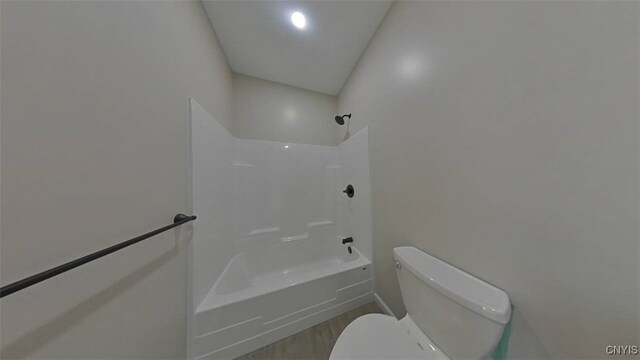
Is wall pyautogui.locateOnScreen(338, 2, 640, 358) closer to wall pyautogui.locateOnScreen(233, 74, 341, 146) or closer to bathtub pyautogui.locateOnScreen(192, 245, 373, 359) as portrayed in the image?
bathtub pyautogui.locateOnScreen(192, 245, 373, 359)

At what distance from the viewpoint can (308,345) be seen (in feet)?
3.63

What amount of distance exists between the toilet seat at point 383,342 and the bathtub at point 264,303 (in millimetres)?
534

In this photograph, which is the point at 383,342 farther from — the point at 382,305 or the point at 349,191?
the point at 349,191

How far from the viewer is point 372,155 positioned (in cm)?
140

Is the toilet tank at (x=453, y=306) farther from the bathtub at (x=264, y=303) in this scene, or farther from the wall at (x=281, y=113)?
the wall at (x=281, y=113)

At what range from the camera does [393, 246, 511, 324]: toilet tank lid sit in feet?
1.72

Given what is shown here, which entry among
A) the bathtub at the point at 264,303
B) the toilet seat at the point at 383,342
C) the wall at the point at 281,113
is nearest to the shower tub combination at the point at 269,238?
the bathtub at the point at 264,303

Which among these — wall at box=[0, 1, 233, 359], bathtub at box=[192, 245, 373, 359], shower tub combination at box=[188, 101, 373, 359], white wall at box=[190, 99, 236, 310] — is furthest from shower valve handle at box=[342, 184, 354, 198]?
wall at box=[0, 1, 233, 359]

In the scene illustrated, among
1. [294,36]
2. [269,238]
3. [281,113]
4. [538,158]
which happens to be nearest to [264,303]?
[269,238]

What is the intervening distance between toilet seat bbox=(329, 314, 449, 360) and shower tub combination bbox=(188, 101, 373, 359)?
1.75 ft

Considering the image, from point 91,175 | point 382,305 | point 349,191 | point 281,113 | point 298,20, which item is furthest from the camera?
point 281,113

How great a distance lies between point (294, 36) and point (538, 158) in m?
1.64

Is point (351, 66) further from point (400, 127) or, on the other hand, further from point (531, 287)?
point (531, 287)

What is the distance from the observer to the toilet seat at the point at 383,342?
656mm
